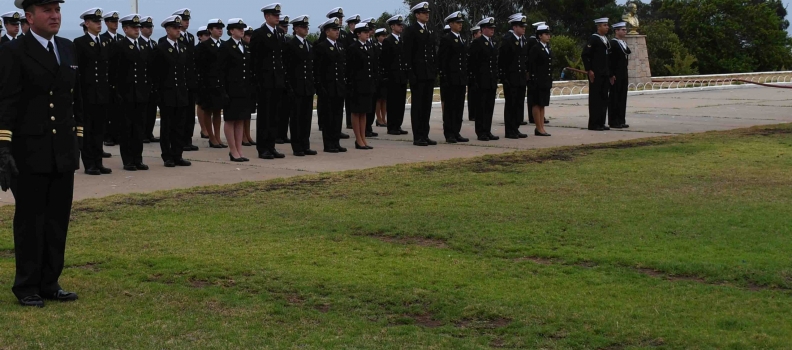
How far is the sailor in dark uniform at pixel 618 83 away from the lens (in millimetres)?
18156

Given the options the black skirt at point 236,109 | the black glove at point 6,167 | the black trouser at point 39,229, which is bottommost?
the black trouser at point 39,229

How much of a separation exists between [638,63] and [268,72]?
20.4 metres

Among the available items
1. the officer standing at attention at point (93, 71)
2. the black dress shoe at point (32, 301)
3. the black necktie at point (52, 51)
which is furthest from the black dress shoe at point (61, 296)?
the officer standing at attention at point (93, 71)

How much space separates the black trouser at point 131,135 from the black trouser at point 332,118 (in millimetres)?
2547

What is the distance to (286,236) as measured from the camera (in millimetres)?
8336

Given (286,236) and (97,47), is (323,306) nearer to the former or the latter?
(286,236)

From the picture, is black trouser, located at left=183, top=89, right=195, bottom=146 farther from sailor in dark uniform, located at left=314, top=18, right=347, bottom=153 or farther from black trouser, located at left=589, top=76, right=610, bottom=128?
black trouser, located at left=589, top=76, right=610, bottom=128

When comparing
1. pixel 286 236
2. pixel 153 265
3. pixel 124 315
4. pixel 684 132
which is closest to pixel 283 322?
pixel 124 315

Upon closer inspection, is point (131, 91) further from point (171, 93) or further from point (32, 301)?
point (32, 301)

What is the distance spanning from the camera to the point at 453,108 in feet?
52.2

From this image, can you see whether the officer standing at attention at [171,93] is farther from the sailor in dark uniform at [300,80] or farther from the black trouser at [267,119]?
the sailor in dark uniform at [300,80]

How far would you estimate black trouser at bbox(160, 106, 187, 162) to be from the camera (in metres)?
13.0

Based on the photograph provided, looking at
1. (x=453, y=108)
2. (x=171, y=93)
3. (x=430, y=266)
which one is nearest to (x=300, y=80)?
(x=171, y=93)

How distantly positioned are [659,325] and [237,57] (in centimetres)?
834
